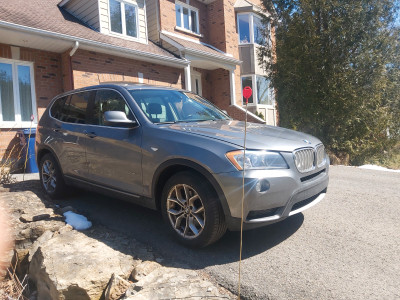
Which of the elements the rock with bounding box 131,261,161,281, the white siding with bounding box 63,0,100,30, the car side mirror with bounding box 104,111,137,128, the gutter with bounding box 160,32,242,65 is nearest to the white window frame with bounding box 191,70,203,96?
the gutter with bounding box 160,32,242,65

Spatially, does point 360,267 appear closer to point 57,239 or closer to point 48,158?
point 57,239

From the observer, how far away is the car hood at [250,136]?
2.99 metres

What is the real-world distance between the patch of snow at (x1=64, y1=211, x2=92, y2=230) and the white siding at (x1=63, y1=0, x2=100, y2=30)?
8.02 meters

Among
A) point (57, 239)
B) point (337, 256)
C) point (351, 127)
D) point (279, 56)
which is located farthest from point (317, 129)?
point (57, 239)

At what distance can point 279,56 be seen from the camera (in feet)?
35.8

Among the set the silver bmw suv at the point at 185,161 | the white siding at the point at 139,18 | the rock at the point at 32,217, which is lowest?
the rock at the point at 32,217

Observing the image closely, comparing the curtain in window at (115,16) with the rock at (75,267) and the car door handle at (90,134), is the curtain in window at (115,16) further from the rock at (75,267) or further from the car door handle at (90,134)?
the rock at (75,267)

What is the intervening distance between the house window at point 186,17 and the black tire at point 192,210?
11.9 meters

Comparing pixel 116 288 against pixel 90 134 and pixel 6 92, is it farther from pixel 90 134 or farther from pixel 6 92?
pixel 6 92

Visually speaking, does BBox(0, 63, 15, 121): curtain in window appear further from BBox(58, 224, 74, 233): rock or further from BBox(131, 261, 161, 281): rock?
BBox(131, 261, 161, 281): rock

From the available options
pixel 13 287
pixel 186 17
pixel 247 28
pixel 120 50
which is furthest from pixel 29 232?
pixel 247 28

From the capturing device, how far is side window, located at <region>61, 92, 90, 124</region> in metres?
4.42

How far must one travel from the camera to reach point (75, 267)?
9.46 ft

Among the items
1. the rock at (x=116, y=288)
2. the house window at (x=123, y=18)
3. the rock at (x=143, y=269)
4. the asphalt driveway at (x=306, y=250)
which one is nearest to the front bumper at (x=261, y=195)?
the asphalt driveway at (x=306, y=250)
